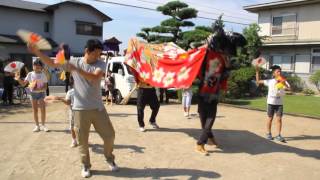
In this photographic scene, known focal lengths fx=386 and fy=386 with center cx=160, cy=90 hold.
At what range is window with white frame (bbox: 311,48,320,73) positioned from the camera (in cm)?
2611

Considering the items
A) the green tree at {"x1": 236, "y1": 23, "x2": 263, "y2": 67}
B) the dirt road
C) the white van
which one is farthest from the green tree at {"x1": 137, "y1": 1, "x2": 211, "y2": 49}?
the dirt road

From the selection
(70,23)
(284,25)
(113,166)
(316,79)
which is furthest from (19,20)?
(113,166)

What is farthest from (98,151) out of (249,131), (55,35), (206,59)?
(55,35)

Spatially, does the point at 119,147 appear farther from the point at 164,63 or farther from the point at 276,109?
the point at 276,109

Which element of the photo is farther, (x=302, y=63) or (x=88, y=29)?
(x=88, y=29)

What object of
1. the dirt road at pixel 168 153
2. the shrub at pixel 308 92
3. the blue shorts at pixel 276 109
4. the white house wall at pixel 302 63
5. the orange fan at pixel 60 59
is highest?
the white house wall at pixel 302 63

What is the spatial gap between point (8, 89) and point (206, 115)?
1080cm

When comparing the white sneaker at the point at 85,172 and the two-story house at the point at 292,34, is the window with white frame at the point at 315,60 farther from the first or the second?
the white sneaker at the point at 85,172

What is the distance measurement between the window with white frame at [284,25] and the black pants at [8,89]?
66.7 ft

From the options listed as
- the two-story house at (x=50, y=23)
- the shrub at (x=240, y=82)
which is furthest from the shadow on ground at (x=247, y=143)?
the two-story house at (x=50, y=23)

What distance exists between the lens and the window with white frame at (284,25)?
92.4 feet

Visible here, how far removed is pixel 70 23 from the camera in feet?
125

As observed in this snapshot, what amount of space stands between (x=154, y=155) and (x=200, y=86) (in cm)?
169

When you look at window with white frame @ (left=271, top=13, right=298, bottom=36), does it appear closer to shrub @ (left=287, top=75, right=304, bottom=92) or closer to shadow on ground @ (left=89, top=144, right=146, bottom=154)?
shrub @ (left=287, top=75, right=304, bottom=92)
